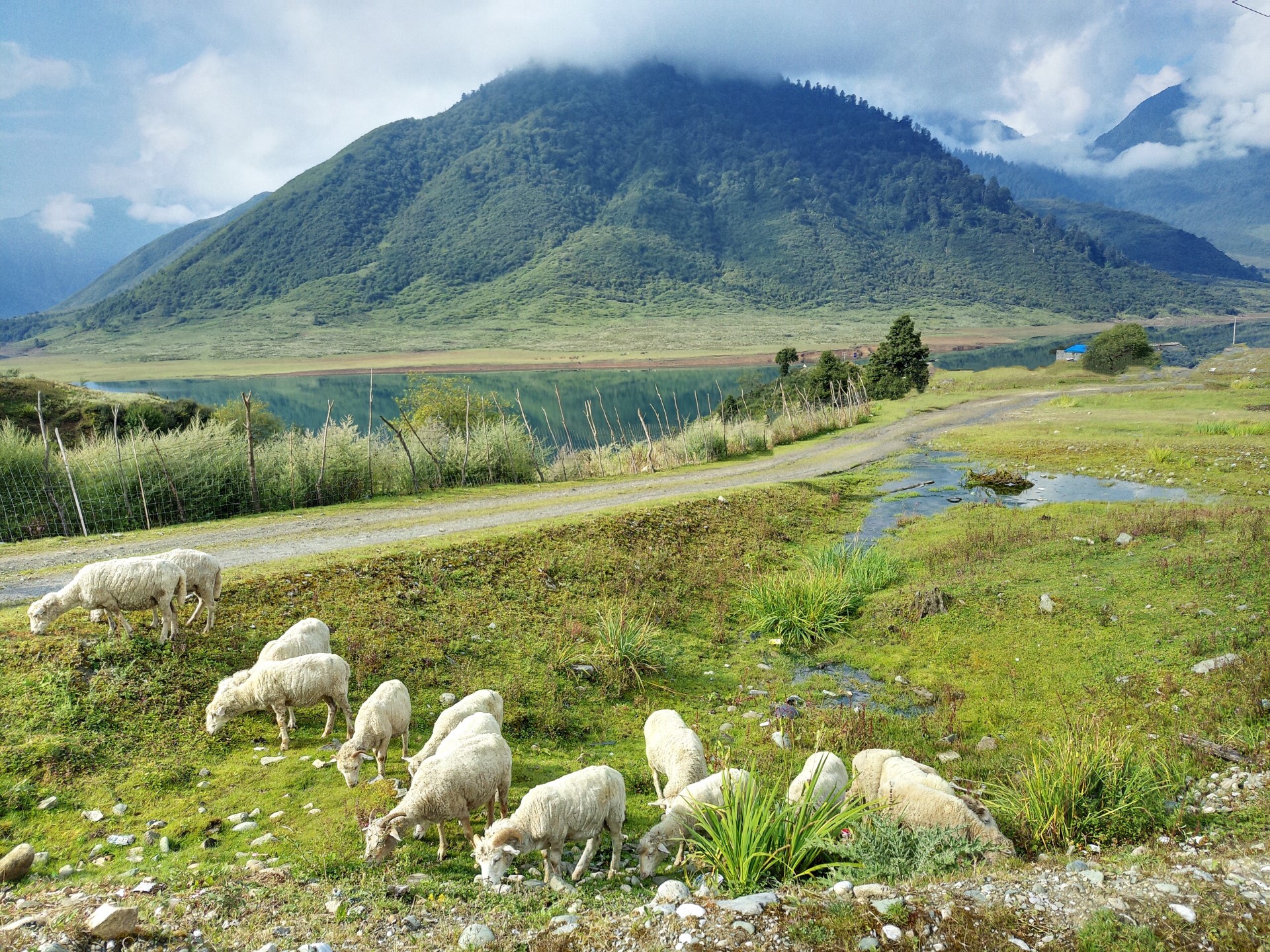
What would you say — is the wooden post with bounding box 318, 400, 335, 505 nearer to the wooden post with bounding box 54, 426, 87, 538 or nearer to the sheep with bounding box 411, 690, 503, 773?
the wooden post with bounding box 54, 426, 87, 538

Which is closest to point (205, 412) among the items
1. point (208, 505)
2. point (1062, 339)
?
point (208, 505)

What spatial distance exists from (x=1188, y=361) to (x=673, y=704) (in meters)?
114

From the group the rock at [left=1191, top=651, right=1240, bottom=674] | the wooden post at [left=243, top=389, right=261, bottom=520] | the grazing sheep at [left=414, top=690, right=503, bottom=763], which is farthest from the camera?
the wooden post at [left=243, top=389, right=261, bottom=520]

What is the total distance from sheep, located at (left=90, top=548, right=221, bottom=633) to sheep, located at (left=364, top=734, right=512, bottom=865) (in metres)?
5.60

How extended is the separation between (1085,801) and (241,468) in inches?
879

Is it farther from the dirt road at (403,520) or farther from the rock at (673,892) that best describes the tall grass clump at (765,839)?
the dirt road at (403,520)

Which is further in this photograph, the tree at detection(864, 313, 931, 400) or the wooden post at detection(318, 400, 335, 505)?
the tree at detection(864, 313, 931, 400)

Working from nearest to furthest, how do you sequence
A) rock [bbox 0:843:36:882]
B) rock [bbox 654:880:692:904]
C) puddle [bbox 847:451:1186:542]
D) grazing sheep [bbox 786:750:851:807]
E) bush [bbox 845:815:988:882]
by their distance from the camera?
rock [bbox 654:880:692:904], bush [bbox 845:815:988:882], rock [bbox 0:843:36:882], grazing sheep [bbox 786:750:851:807], puddle [bbox 847:451:1186:542]

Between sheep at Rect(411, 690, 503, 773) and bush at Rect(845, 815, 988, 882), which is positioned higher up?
sheep at Rect(411, 690, 503, 773)

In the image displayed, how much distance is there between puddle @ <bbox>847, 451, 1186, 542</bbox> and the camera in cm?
2027

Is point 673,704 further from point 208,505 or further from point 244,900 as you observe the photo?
point 208,505

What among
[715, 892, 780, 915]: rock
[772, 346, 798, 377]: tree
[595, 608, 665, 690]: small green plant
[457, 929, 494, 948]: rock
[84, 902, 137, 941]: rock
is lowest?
[595, 608, 665, 690]: small green plant

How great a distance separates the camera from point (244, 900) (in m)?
5.42

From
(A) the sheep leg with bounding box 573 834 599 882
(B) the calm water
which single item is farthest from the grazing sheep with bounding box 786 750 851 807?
(B) the calm water
